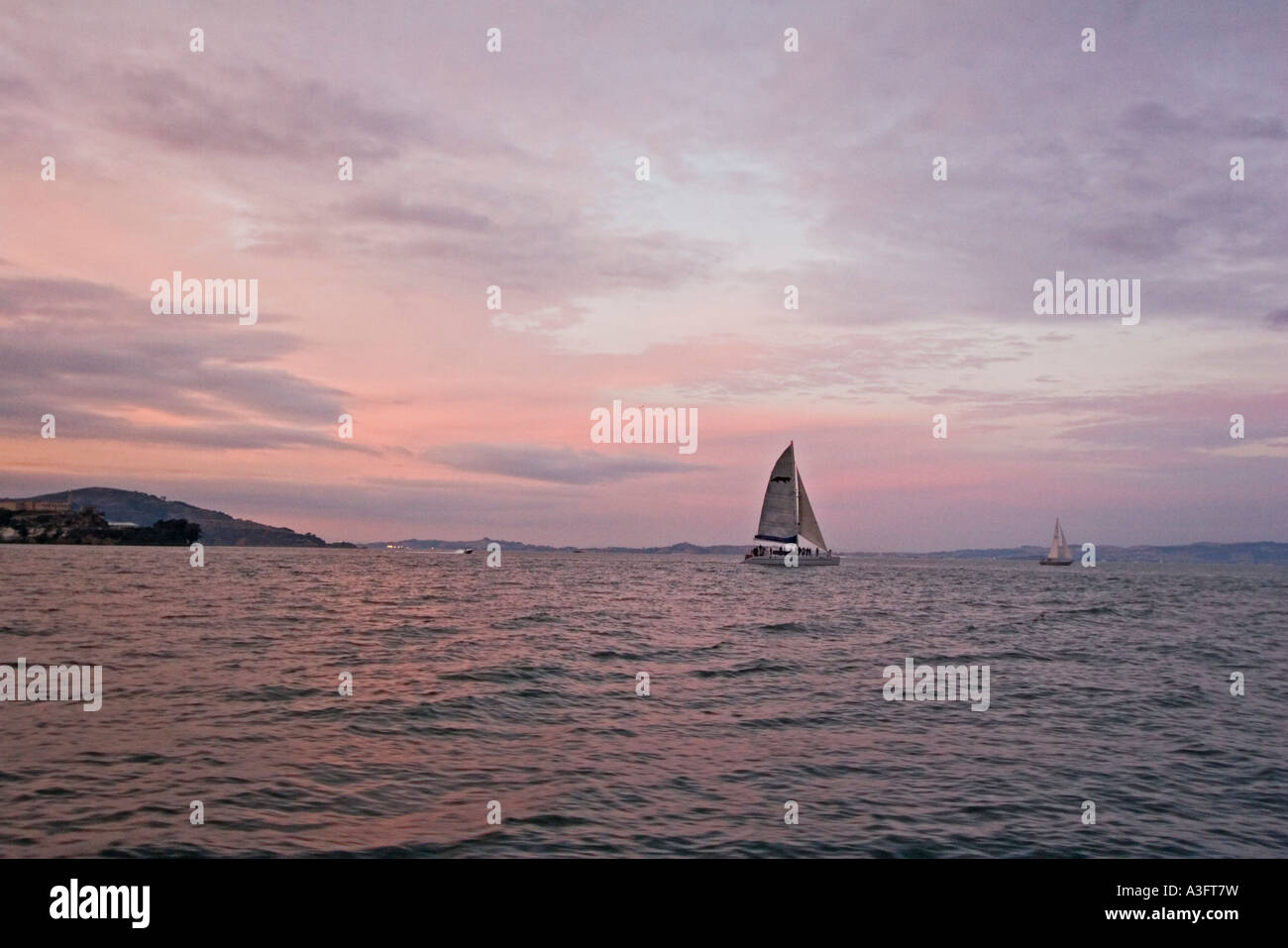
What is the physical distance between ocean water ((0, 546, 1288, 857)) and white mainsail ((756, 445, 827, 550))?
100571 millimetres

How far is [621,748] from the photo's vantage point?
18.1m

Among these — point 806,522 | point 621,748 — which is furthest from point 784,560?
point 621,748

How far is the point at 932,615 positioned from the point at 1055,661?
80.4 feet

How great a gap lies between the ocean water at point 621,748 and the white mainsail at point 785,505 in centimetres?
10057

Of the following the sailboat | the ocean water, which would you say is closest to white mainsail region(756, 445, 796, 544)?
the sailboat

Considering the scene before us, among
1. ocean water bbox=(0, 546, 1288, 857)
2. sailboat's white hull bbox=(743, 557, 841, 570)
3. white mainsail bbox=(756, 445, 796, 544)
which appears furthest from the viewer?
sailboat's white hull bbox=(743, 557, 841, 570)

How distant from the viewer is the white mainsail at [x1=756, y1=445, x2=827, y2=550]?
464ft

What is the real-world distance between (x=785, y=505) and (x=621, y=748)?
12676cm

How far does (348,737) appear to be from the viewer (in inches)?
721

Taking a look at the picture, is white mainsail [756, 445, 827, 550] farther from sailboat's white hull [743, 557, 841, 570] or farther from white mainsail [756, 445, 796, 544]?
sailboat's white hull [743, 557, 841, 570]

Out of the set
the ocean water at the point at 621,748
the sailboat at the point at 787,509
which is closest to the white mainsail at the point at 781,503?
the sailboat at the point at 787,509

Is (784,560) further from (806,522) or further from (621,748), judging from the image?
(621,748)

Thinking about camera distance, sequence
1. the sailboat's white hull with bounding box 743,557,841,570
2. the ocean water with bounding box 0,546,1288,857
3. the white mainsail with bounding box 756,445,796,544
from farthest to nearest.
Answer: the sailboat's white hull with bounding box 743,557,841,570
the white mainsail with bounding box 756,445,796,544
the ocean water with bounding box 0,546,1288,857

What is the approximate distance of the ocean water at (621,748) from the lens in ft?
41.1
